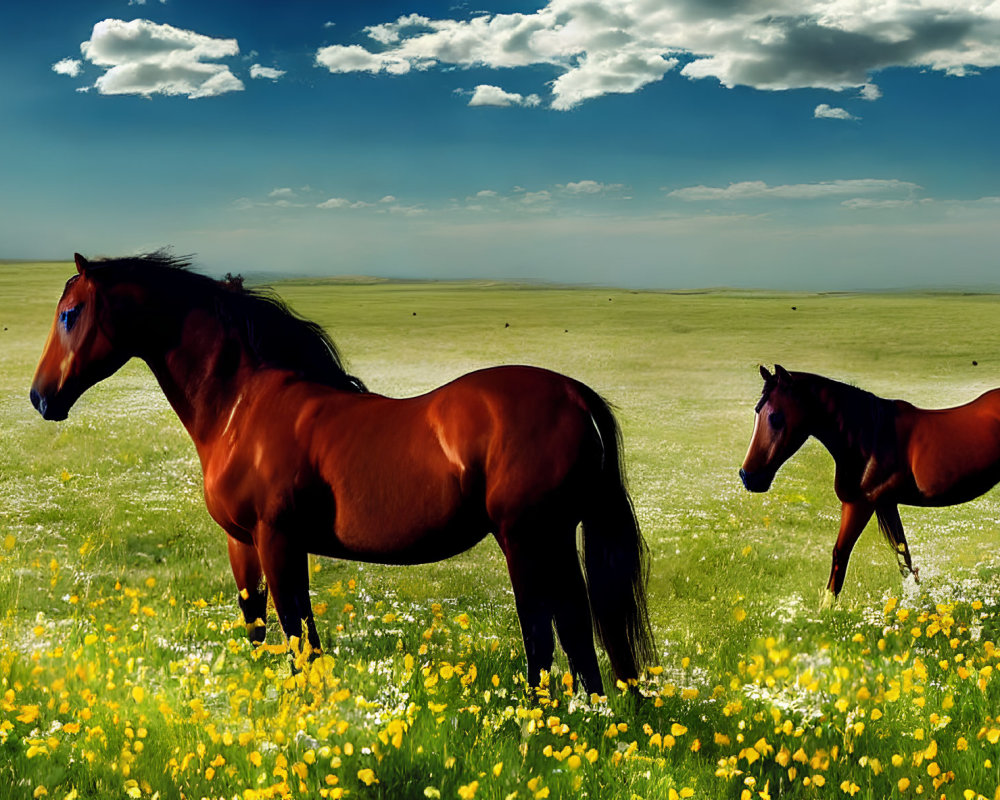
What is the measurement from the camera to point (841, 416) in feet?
31.6

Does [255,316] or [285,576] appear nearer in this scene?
[285,576]

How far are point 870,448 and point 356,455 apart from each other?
6277 mm

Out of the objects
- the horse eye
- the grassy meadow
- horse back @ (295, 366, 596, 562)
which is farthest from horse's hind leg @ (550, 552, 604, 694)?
the horse eye

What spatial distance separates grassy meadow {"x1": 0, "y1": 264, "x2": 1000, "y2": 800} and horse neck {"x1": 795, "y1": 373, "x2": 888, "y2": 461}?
1.81m

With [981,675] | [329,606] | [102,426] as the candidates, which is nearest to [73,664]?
[329,606]

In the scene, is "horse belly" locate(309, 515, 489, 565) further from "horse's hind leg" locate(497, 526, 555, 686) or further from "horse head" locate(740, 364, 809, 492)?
"horse head" locate(740, 364, 809, 492)

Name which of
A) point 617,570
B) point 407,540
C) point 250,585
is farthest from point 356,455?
point 617,570

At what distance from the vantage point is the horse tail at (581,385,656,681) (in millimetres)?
6113

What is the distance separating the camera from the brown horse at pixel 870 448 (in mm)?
9586

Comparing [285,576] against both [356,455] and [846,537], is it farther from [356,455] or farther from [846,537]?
[846,537]

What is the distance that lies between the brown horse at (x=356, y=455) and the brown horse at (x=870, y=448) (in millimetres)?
3871

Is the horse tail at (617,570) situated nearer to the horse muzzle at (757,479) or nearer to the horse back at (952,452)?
the horse muzzle at (757,479)

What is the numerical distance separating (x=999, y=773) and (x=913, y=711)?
1.05m

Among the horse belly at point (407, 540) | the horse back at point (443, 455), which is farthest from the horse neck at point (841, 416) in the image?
the horse belly at point (407, 540)
